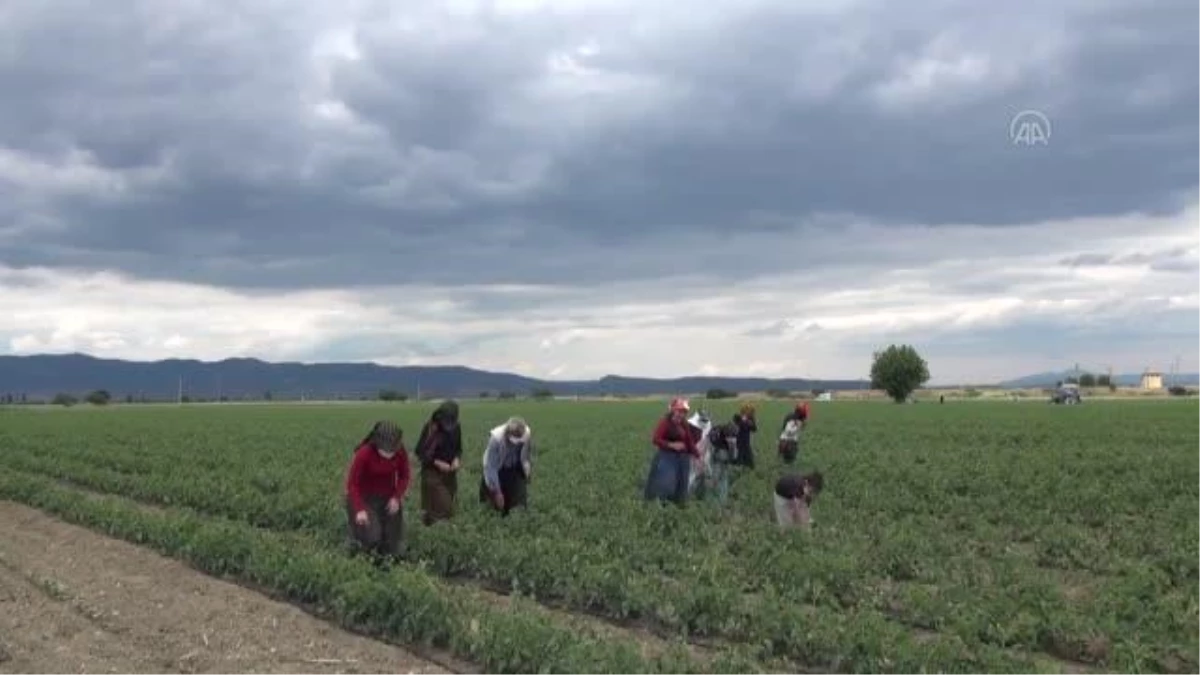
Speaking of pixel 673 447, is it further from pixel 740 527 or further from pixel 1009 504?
pixel 1009 504

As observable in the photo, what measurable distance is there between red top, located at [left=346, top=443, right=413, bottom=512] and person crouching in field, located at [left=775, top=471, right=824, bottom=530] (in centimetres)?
427

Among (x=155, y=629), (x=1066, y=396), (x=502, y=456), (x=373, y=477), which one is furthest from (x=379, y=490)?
(x=1066, y=396)

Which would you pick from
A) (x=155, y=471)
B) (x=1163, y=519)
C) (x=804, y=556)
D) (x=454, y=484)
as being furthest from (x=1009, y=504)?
(x=155, y=471)

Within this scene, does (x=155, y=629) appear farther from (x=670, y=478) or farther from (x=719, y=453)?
(x=719, y=453)

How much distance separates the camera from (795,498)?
44.6 ft

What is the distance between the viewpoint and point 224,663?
860cm

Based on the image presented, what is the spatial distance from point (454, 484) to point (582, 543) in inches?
90.1

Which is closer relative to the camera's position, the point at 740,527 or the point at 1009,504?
the point at 740,527

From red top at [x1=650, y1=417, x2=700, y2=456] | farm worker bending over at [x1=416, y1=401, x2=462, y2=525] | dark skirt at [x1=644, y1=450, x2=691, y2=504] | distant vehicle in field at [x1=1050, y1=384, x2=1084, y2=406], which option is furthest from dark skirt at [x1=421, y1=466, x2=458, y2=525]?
distant vehicle in field at [x1=1050, y1=384, x2=1084, y2=406]

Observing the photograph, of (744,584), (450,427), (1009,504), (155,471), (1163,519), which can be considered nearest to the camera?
(744,584)

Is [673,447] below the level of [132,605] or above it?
above

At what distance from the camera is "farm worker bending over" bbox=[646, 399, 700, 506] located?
15.8 m

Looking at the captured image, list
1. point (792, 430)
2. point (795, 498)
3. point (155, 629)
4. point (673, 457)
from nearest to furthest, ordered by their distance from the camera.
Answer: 1. point (155, 629)
2. point (795, 498)
3. point (673, 457)
4. point (792, 430)

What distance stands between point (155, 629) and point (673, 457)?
26.1 ft
